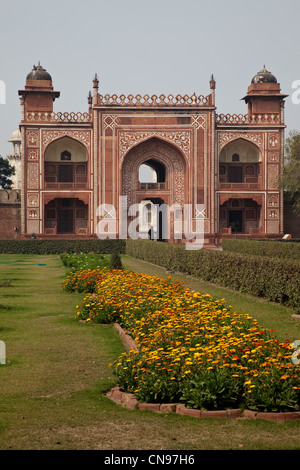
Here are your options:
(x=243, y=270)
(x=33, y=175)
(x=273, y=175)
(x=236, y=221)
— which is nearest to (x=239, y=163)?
(x=273, y=175)

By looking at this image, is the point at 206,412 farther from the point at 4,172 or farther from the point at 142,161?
the point at 4,172

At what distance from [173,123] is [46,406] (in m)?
29.4

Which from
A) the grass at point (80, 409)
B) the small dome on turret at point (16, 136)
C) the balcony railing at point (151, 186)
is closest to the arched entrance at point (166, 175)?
the balcony railing at point (151, 186)

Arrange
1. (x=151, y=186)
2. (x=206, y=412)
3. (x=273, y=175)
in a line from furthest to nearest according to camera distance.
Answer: (x=151, y=186) < (x=273, y=175) < (x=206, y=412)

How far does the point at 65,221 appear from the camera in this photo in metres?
34.8

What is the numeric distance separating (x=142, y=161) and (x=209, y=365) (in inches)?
1168

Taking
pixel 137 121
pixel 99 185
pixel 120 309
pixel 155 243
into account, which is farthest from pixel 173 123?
pixel 120 309

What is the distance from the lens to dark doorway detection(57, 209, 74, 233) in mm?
34688

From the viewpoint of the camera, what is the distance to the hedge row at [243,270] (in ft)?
34.3

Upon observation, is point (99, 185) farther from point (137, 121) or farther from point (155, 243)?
point (155, 243)

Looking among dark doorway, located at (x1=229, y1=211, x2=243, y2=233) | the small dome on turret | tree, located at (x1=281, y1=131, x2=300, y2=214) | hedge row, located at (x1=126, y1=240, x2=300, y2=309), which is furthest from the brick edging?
the small dome on turret

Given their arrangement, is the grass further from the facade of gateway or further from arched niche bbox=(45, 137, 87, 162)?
arched niche bbox=(45, 137, 87, 162)

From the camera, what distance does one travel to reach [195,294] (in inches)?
335

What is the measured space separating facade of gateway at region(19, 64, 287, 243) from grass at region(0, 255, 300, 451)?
2433cm
